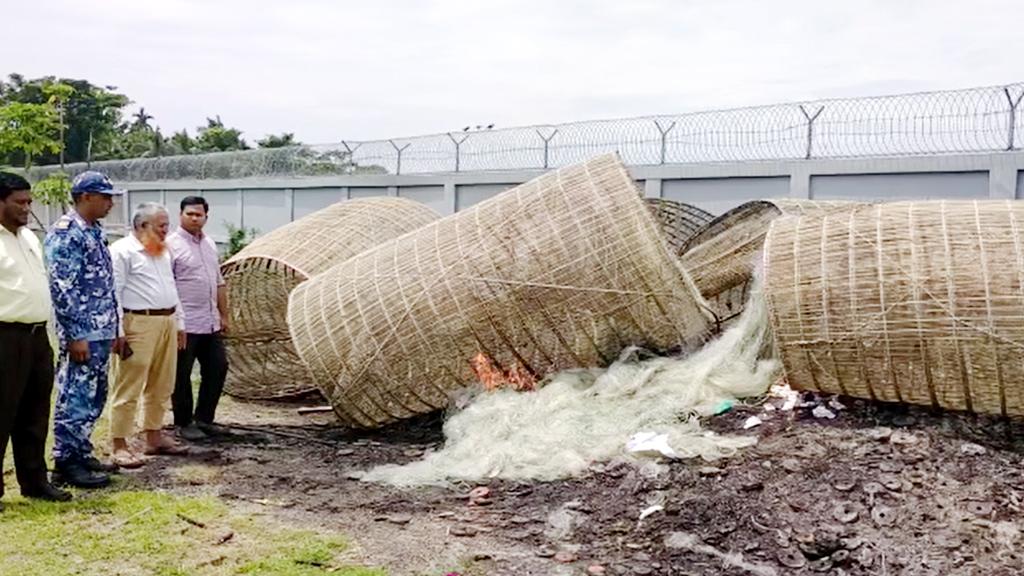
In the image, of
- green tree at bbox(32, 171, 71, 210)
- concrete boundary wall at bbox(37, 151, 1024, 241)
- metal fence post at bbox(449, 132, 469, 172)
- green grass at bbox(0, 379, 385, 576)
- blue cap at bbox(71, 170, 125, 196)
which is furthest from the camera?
green tree at bbox(32, 171, 71, 210)

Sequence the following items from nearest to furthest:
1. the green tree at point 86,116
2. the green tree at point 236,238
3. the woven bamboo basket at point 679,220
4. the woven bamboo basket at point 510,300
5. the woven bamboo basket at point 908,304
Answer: the woven bamboo basket at point 908,304 < the woven bamboo basket at point 510,300 < the woven bamboo basket at point 679,220 < the green tree at point 236,238 < the green tree at point 86,116

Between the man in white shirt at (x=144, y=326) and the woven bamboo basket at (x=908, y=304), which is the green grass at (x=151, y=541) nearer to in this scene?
the man in white shirt at (x=144, y=326)

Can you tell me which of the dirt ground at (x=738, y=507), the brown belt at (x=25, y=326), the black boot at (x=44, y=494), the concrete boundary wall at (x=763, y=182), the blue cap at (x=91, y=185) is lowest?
the black boot at (x=44, y=494)

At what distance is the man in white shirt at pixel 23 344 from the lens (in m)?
4.85

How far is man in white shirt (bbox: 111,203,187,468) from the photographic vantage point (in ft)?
19.4

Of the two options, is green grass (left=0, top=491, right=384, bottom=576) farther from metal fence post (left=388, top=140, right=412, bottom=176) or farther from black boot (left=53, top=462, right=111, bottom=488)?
metal fence post (left=388, top=140, right=412, bottom=176)

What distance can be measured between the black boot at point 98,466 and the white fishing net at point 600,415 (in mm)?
1522

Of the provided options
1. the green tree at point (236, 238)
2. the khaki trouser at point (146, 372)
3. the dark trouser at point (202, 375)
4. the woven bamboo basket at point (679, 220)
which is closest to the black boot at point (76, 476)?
the khaki trouser at point (146, 372)

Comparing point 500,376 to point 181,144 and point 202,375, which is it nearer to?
point 202,375

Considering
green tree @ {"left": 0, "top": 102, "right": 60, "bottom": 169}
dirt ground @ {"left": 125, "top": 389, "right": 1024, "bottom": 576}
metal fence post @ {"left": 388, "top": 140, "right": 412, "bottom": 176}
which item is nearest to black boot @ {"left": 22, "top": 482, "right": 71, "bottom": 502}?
dirt ground @ {"left": 125, "top": 389, "right": 1024, "bottom": 576}

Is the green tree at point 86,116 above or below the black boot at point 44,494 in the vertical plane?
above

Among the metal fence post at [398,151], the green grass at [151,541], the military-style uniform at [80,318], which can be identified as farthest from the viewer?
the metal fence post at [398,151]

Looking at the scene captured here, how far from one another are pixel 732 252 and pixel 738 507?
306cm

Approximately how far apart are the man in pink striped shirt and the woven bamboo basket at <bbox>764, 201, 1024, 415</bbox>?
12.4 feet
